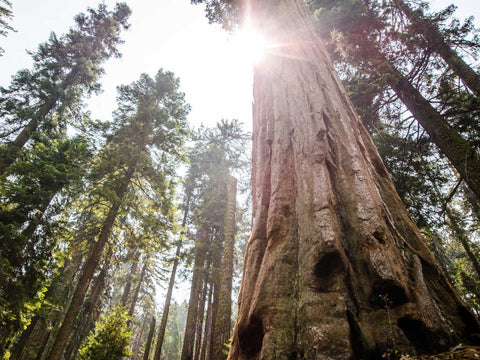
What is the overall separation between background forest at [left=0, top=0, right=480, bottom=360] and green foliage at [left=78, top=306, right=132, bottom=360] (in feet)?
0.12

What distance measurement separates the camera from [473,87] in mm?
7039

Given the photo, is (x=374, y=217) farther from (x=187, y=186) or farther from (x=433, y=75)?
(x=187, y=186)

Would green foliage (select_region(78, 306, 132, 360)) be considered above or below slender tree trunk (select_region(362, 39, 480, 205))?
below

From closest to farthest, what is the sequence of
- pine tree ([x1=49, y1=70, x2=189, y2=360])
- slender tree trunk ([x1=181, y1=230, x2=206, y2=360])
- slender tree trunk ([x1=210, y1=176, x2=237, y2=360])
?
1. slender tree trunk ([x1=210, y1=176, x2=237, y2=360])
2. pine tree ([x1=49, y1=70, x2=189, y2=360])
3. slender tree trunk ([x1=181, y1=230, x2=206, y2=360])

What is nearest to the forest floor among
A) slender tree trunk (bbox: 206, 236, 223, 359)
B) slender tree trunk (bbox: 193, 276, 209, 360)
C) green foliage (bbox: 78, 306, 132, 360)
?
green foliage (bbox: 78, 306, 132, 360)

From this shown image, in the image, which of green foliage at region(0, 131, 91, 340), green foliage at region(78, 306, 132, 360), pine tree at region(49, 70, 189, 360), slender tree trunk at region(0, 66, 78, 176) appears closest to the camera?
green foliage at region(0, 131, 91, 340)

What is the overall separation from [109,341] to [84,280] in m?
2.31

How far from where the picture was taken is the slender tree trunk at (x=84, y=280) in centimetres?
705

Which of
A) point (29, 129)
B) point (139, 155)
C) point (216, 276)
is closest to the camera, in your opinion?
point (139, 155)

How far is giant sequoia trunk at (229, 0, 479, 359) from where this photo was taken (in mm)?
1552

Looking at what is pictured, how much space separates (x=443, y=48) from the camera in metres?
6.93

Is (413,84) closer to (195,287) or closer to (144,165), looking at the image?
(144,165)

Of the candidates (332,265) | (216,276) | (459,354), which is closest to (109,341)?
(216,276)

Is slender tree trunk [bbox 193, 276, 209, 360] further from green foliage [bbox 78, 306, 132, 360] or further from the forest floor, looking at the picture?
the forest floor
